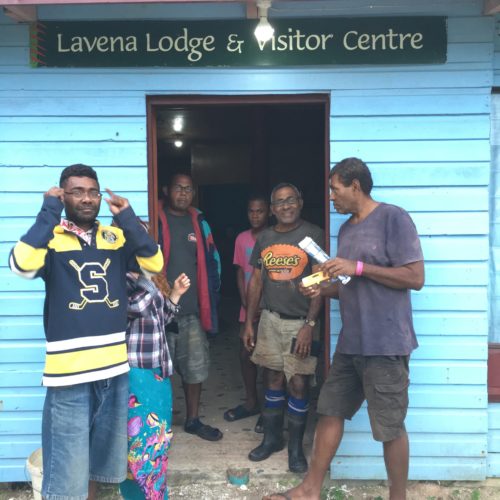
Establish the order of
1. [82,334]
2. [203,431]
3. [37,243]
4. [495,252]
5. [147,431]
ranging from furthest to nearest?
[203,431], [495,252], [147,431], [82,334], [37,243]

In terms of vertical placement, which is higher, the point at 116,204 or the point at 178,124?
the point at 178,124

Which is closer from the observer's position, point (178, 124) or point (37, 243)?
point (37, 243)

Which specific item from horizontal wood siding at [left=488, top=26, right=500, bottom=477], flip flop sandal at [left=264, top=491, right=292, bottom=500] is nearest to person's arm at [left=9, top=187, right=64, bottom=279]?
flip flop sandal at [left=264, top=491, right=292, bottom=500]

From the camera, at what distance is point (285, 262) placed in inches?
148

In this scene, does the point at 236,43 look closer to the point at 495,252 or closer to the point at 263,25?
the point at 263,25

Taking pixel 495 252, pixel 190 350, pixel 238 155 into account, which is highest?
pixel 238 155

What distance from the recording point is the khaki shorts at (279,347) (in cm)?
372

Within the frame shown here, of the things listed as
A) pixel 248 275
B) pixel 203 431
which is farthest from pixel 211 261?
pixel 203 431

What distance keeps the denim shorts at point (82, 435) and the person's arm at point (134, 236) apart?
1.92 ft

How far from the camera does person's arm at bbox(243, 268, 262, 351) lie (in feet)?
13.2

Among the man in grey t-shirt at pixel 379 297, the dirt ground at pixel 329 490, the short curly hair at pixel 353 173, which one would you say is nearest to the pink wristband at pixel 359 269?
the man in grey t-shirt at pixel 379 297

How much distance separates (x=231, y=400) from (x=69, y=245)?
9.25 ft

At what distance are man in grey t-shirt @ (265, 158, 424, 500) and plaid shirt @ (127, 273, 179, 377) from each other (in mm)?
809

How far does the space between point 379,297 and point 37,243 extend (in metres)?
1.75
